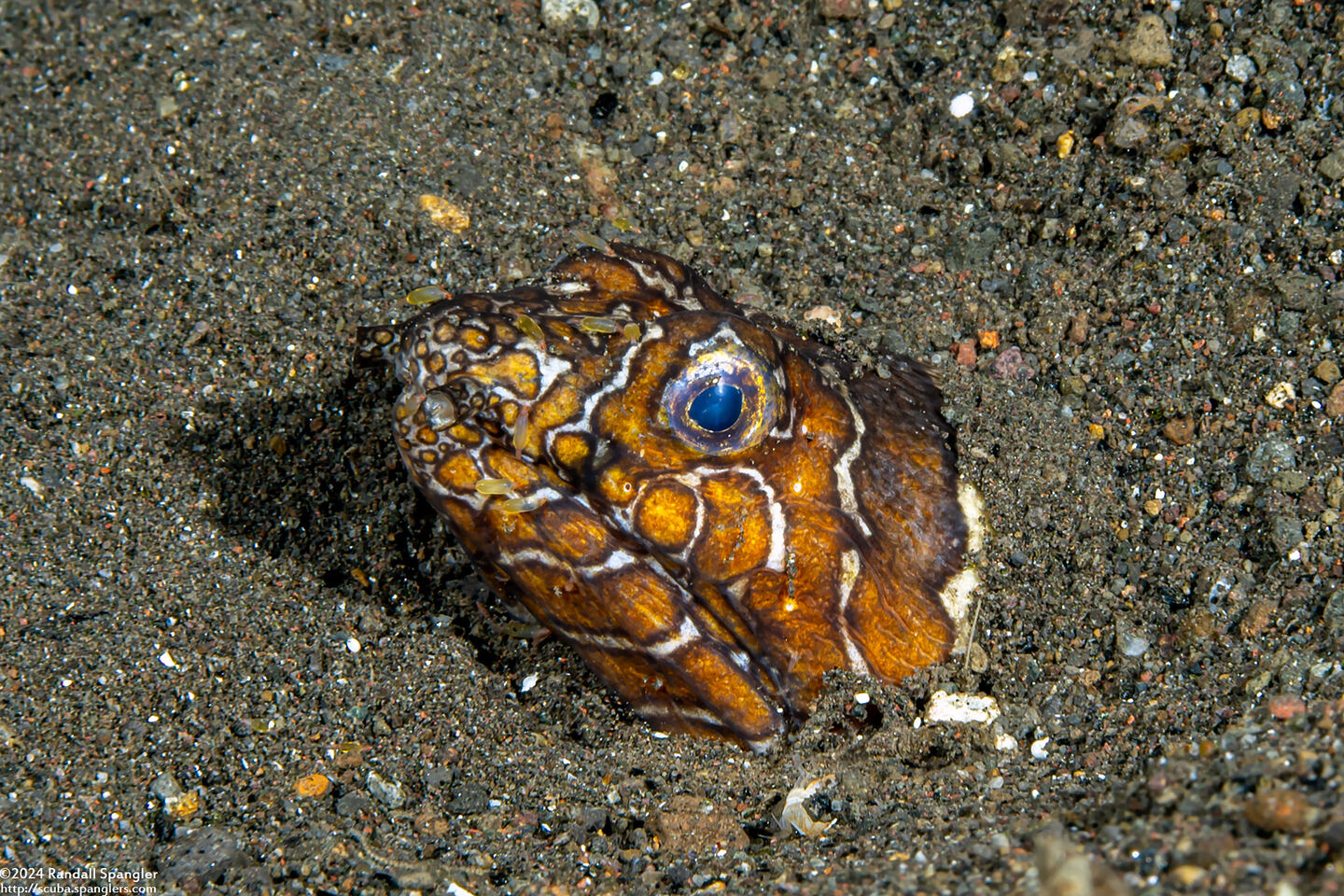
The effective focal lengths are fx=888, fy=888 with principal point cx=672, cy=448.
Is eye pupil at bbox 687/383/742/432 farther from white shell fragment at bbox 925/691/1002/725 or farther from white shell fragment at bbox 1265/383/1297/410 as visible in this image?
white shell fragment at bbox 1265/383/1297/410

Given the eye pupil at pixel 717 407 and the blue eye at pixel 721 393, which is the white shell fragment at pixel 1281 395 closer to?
the blue eye at pixel 721 393

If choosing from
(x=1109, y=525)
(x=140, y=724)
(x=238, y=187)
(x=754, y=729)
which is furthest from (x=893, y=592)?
(x=238, y=187)

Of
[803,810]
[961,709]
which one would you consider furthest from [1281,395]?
[803,810]

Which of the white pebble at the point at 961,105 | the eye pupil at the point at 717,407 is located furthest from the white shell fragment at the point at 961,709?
the white pebble at the point at 961,105

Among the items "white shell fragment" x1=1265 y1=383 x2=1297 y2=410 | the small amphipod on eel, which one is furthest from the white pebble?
"white shell fragment" x1=1265 y1=383 x2=1297 y2=410

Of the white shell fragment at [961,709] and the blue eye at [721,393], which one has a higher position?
the blue eye at [721,393]
